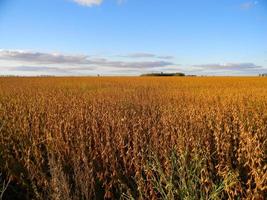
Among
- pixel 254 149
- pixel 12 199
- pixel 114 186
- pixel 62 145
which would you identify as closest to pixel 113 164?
pixel 114 186

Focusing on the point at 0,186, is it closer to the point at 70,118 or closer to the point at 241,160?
the point at 70,118

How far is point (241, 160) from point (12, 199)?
268 cm

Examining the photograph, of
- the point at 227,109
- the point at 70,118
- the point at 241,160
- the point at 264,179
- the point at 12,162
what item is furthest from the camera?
the point at 227,109

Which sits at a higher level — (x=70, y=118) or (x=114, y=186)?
(x=70, y=118)

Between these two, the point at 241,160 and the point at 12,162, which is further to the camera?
the point at 12,162

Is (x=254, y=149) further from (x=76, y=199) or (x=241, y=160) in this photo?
(x=76, y=199)

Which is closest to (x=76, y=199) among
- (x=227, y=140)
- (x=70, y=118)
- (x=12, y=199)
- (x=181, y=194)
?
(x=181, y=194)

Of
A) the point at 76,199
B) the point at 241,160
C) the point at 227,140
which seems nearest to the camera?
the point at 76,199

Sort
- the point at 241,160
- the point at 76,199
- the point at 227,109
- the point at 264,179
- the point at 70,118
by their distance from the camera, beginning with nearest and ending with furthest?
the point at 264,179 → the point at 76,199 → the point at 241,160 → the point at 70,118 → the point at 227,109

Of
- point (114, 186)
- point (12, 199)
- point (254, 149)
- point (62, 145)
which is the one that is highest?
point (254, 149)

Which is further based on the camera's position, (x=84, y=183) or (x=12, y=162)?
(x=12, y=162)

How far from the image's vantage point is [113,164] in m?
3.79

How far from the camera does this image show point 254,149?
286 centimetres

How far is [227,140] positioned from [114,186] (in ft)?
4.59
